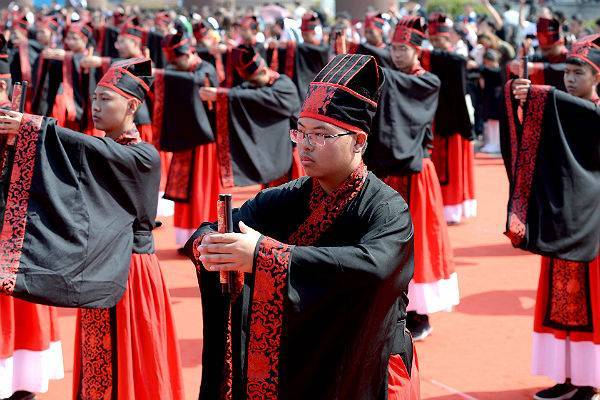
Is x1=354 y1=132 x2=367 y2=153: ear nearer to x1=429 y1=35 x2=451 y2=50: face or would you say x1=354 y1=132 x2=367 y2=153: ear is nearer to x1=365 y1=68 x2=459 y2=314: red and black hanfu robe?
x1=365 y1=68 x2=459 y2=314: red and black hanfu robe

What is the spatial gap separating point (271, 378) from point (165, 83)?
5.96m

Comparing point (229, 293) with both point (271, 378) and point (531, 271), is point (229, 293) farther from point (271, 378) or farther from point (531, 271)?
point (531, 271)

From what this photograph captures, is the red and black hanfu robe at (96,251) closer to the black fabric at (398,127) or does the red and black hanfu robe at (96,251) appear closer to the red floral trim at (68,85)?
the black fabric at (398,127)

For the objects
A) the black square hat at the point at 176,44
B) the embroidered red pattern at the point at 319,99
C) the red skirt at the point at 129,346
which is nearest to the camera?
the embroidered red pattern at the point at 319,99

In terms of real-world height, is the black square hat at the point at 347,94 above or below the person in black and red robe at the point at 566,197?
above

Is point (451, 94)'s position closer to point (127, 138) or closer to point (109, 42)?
point (127, 138)

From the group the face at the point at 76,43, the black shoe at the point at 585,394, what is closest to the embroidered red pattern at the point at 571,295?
the black shoe at the point at 585,394

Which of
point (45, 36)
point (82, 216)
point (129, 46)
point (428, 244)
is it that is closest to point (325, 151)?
point (82, 216)

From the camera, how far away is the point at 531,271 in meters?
7.75

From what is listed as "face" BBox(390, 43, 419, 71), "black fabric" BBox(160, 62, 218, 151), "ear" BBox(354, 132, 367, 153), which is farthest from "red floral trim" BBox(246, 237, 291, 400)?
"black fabric" BBox(160, 62, 218, 151)

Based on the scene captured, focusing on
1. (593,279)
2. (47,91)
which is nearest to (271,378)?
(593,279)

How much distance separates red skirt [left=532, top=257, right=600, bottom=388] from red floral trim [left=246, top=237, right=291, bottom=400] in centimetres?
272

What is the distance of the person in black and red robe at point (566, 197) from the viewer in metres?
4.59

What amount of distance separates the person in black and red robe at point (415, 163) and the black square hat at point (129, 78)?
6.56ft
